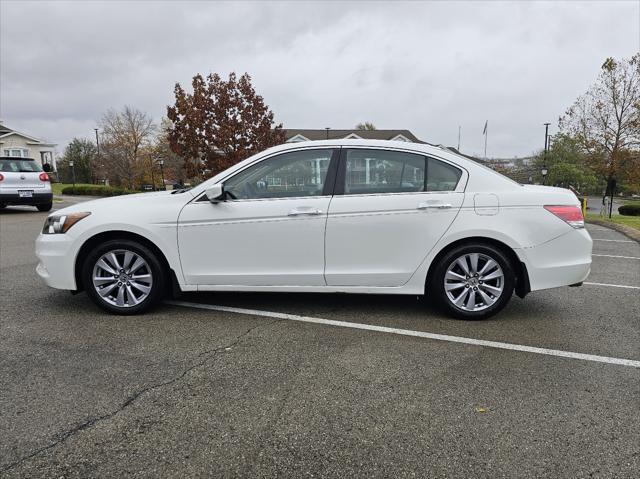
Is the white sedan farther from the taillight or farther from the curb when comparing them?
the curb

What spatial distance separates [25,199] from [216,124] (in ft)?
46.2

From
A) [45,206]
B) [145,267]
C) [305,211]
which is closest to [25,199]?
[45,206]

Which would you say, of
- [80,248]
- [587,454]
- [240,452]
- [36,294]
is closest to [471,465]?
[587,454]

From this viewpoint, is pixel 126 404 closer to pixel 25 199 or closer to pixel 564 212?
pixel 564 212

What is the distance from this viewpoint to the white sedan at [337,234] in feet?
13.3

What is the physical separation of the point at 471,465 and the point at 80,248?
3.75 m

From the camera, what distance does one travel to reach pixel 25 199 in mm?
14320

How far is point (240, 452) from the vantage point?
223 centimetres

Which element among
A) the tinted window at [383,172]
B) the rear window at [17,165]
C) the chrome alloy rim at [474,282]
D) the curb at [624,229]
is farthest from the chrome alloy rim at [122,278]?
the rear window at [17,165]

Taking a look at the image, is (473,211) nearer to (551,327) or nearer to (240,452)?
(551,327)

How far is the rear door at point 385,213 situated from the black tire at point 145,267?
1.60 meters

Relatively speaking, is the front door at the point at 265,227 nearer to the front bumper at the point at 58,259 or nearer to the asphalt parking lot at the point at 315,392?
the asphalt parking lot at the point at 315,392

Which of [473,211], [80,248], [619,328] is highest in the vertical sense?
[473,211]

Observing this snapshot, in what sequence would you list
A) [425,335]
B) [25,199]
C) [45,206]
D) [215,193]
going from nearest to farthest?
[425,335] < [215,193] < [25,199] < [45,206]
